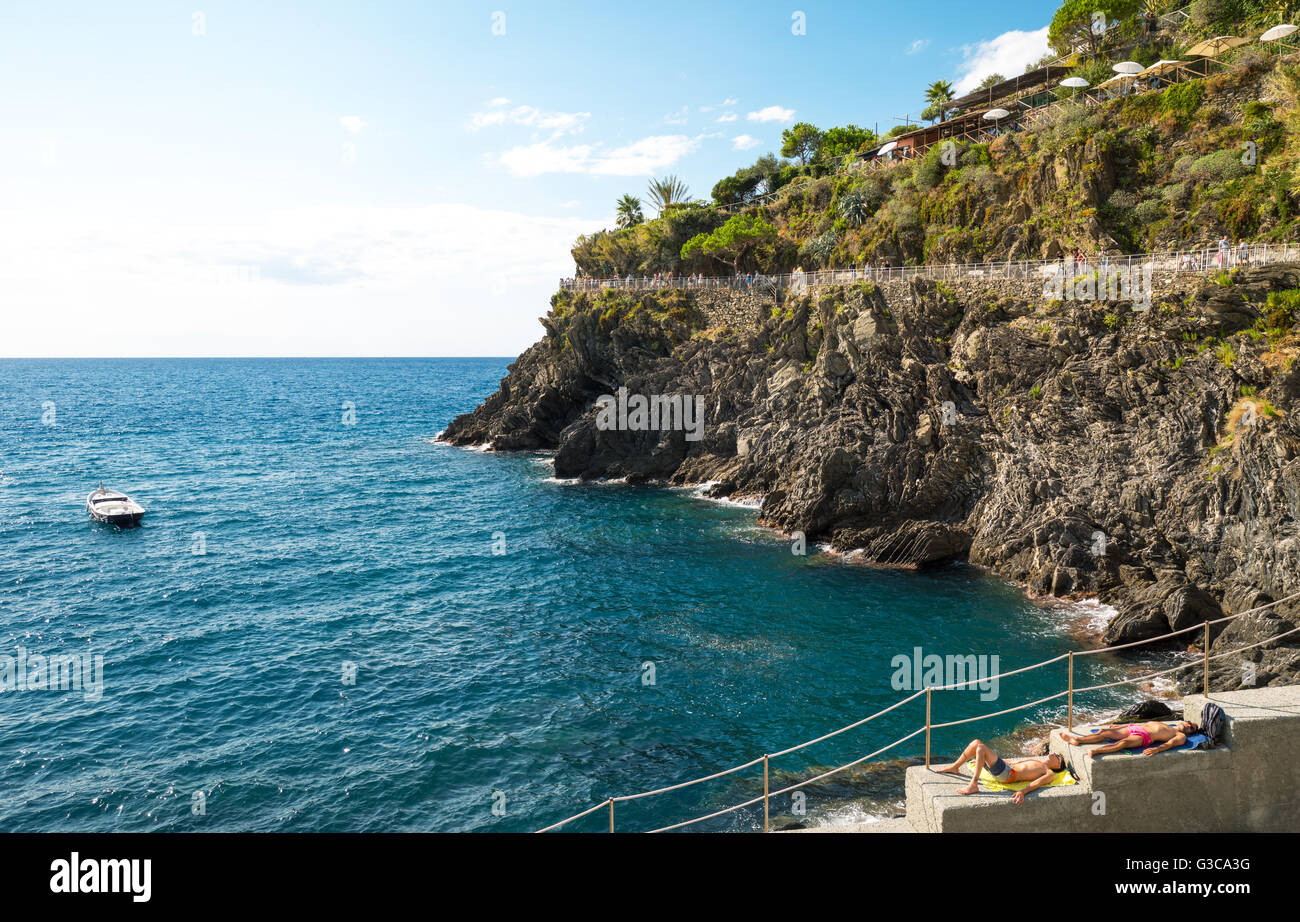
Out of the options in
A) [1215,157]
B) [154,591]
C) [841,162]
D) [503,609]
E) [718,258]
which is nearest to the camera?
[503,609]

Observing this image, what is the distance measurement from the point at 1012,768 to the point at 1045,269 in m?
38.8

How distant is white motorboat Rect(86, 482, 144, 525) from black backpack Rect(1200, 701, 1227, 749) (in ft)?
182

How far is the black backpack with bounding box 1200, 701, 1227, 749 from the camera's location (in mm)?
10383

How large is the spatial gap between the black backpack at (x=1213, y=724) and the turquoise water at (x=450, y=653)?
431 inches

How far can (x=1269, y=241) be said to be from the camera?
37.6 m

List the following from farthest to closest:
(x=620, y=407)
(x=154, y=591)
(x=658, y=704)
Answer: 1. (x=620, y=407)
2. (x=154, y=591)
3. (x=658, y=704)

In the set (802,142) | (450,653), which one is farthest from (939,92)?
(450,653)

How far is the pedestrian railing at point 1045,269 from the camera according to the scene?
3569 centimetres

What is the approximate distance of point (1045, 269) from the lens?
139 ft

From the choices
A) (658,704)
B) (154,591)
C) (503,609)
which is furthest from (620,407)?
(658,704)

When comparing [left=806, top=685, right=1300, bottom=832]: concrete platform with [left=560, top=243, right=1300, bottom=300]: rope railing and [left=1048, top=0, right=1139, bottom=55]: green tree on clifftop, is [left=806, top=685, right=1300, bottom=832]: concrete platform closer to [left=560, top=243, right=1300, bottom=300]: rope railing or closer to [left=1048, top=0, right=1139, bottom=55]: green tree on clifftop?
[left=560, top=243, right=1300, bottom=300]: rope railing

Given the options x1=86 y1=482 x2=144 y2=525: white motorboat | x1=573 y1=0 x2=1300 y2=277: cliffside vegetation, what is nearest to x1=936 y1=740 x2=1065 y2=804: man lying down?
x1=573 y1=0 x2=1300 y2=277: cliffside vegetation
